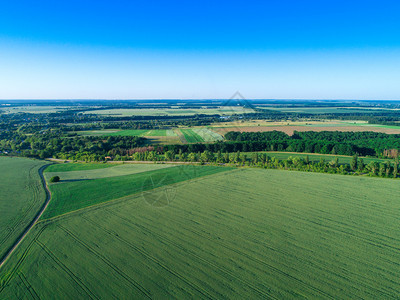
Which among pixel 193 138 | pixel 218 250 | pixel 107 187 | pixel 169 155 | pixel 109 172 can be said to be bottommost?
pixel 109 172

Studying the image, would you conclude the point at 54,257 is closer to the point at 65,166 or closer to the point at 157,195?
the point at 157,195

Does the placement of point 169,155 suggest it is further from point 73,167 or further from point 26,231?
point 26,231

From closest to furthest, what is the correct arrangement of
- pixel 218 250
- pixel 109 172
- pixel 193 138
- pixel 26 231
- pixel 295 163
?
pixel 218 250, pixel 26 231, pixel 109 172, pixel 295 163, pixel 193 138

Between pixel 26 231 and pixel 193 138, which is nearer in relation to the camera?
pixel 26 231

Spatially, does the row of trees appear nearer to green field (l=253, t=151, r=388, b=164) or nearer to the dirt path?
green field (l=253, t=151, r=388, b=164)

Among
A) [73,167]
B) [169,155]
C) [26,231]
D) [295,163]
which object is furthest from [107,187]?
[295,163]

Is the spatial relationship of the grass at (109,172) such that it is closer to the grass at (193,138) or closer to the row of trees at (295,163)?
the row of trees at (295,163)

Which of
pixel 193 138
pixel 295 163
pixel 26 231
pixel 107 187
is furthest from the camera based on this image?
pixel 193 138

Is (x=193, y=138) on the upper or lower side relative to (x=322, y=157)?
upper

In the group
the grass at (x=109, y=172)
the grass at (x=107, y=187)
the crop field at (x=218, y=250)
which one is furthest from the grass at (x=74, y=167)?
the crop field at (x=218, y=250)
